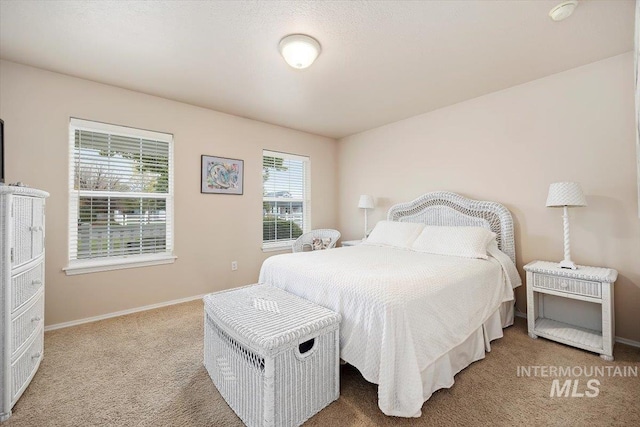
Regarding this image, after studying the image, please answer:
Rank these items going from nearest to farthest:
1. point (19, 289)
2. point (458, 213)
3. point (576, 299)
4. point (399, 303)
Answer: point (399, 303)
point (19, 289)
point (576, 299)
point (458, 213)

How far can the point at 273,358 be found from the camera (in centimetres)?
137

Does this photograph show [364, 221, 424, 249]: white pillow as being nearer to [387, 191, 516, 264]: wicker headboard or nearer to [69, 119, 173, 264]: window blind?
[387, 191, 516, 264]: wicker headboard

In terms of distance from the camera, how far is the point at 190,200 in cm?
352

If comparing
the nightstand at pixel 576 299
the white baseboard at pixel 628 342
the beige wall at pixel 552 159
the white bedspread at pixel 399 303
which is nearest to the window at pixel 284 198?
the beige wall at pixel 552 159

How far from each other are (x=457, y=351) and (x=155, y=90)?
376cm

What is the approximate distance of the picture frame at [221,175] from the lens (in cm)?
362

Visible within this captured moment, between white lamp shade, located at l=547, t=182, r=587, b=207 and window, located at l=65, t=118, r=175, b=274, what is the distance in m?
3.96

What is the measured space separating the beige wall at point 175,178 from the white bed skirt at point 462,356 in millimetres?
2871

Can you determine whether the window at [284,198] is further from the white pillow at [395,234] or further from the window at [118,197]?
the white pillow at [395,234]

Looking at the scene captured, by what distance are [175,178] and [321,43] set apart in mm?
2329

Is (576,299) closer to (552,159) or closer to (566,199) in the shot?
(566,199)

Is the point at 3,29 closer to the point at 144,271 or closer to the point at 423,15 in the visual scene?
the point at 144,271

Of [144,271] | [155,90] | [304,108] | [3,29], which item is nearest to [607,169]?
[304,108]

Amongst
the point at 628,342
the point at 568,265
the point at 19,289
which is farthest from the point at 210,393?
the point at 628,342
